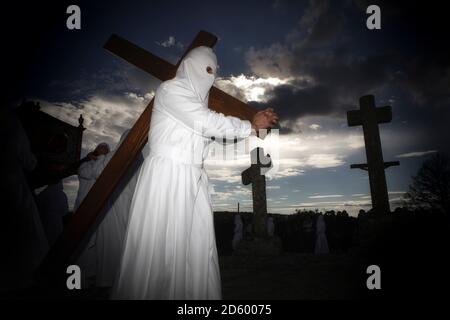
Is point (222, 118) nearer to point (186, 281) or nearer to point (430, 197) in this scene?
point (186, 281)

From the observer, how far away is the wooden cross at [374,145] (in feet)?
18.0

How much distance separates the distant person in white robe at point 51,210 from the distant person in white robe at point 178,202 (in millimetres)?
4781

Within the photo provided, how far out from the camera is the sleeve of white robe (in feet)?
6.35

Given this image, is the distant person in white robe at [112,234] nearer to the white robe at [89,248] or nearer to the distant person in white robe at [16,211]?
the white robe at [89,248]

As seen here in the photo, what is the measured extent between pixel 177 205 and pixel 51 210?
506 centimetres

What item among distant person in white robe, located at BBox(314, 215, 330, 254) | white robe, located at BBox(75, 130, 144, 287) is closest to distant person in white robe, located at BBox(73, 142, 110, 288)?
white robe, located at BBox(75, 130, 144, 287)

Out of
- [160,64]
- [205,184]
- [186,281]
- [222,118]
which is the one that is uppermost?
[160,64]

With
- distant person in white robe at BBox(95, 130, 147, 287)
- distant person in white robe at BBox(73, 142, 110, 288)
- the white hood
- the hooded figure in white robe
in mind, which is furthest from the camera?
distant person in white robe at BBox(73, 142, 110, 288)

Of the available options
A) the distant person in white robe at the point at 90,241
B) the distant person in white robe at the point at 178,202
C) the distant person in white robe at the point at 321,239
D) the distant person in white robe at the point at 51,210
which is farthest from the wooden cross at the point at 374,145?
the distant person in white robe at the point at 51,210

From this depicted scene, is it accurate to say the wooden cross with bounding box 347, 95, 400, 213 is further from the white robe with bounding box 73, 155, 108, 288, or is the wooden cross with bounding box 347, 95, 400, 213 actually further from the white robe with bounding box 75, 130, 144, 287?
the white robe with bounding box 73, 155, 108, 288

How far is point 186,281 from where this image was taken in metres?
1.83
